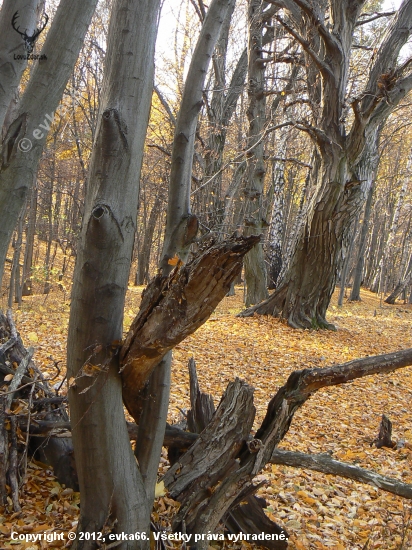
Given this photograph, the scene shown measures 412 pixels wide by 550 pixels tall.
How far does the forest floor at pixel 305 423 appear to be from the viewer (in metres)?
2.83

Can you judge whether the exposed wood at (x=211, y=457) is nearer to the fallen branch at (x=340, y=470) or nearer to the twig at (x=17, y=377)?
the fallen branch at (x=340, y=470)

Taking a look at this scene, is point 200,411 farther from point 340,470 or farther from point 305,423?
point 305,423

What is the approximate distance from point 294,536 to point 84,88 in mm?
13144

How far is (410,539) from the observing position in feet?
10.7

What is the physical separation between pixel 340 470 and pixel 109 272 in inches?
84.2

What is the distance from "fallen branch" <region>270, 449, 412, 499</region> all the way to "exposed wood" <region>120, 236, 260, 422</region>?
Answer: 1.34 meters

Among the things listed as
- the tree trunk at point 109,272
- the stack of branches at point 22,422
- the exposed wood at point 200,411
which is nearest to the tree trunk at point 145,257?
the stack of branches at point 22,422

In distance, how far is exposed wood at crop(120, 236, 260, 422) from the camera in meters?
1.74

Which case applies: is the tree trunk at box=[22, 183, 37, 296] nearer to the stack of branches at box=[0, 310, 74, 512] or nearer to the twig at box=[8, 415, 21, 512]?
the stack of branches at box=[0, 310, 74, 512]

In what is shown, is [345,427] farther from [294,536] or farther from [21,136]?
[21,136]

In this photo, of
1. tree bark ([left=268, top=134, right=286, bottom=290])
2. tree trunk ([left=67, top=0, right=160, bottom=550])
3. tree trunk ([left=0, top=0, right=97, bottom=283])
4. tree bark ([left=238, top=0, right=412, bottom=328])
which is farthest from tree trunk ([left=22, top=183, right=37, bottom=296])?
tree trunk ([left=67, top=0, right=160, bottom=550])

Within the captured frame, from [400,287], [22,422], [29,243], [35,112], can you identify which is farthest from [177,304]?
[400,287]

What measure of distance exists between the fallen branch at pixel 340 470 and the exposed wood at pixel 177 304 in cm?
134

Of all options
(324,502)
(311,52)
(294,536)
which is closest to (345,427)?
(324,502)
